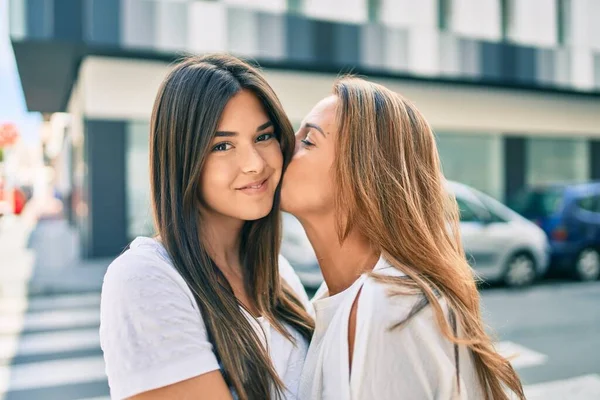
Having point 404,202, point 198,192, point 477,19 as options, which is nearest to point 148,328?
point 198,192

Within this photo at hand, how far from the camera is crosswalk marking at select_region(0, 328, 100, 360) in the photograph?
20.2 ft

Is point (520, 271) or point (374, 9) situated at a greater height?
point (374, 9)

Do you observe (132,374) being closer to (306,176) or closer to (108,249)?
(306,176)

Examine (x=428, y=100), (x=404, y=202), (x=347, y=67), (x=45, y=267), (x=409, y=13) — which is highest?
(x=409, y=13)

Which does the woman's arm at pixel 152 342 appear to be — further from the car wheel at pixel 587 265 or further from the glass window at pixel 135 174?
the glass window at pixel 135 174

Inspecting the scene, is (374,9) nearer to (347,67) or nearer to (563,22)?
(347,67)

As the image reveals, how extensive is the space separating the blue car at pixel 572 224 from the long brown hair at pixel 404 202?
8.40 metres

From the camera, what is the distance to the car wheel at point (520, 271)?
29.7 feet

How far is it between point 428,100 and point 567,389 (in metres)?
10.9

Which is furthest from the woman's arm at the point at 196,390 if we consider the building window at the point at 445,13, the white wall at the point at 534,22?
the white wall at the point at 534,22

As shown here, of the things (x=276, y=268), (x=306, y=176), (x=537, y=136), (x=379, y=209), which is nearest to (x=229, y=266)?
(x=276, y=268)

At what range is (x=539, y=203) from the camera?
9.91 meters

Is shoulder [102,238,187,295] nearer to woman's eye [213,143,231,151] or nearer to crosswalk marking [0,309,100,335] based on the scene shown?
woman's eye [213,143,231,151]

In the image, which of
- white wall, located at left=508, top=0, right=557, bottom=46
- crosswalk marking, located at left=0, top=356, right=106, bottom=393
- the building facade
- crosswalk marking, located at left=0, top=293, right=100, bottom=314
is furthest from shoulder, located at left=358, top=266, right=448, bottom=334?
white wall, located at left=508, top=0, right=557, bottom=46
